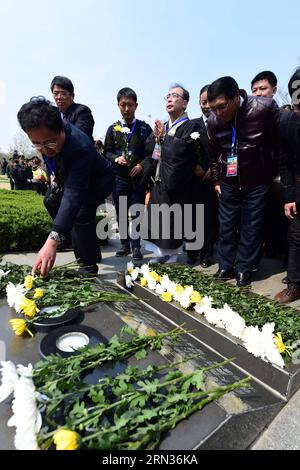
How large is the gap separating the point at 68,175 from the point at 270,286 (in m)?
2.28

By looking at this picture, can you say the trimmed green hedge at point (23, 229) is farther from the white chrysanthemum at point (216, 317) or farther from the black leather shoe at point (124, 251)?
the white chrysanthemum at point (216, 317)

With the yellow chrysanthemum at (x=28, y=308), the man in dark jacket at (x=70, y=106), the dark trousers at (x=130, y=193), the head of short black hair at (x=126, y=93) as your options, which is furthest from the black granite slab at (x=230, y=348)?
the head of short black hair at (x=126, y=93)

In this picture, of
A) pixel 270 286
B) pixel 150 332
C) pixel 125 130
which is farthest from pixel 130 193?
pixel 150 332

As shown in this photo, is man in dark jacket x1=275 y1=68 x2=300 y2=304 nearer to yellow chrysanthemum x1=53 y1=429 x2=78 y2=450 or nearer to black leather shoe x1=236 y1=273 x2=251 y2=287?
black leather shoe x1=236 y1=273 x2=251 y2=287

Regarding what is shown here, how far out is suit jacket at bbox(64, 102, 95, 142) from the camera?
12.5ft

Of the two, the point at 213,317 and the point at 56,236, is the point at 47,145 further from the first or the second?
the point at 213,317

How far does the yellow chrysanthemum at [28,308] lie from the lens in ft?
6.32

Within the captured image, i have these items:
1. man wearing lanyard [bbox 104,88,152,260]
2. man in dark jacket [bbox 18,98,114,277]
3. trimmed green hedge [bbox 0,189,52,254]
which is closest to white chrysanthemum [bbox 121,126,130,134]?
man wearing lanyard [bbox 104,88,152,260]

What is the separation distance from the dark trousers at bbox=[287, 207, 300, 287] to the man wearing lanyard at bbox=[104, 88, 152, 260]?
201 cm

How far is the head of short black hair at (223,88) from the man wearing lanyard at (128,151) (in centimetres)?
160

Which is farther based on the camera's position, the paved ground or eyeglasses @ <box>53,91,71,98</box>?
eyeglasses @ <box>53,91,71,98</box>

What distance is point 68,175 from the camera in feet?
8.69

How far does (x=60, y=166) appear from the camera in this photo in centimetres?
267

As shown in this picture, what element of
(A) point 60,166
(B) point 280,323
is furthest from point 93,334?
(A) point 60,166
